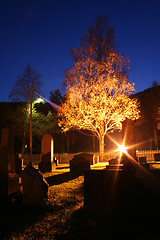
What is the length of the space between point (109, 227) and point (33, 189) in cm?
248

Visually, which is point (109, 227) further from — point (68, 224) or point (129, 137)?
point (129, 137)

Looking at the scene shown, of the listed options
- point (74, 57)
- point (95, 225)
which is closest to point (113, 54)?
point (74, 57)

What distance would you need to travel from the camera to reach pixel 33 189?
17.1 ft

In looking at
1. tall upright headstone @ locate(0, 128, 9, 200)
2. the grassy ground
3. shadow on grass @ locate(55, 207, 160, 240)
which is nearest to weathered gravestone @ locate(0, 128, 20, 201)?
tall upright headstone @ locate(0, 128, 9, 200)

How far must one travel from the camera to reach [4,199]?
562 cm

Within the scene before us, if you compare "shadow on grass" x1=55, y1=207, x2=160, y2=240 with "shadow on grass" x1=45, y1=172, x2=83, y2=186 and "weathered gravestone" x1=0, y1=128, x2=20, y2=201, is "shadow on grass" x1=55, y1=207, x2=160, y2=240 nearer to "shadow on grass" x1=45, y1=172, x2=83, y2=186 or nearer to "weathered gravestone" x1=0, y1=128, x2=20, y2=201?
"weathered gravestone" x1=0, y1=128, x2=20, y2=201

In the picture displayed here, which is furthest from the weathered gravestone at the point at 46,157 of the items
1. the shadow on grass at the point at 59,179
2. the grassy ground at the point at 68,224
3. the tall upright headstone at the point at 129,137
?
the grassy ground at the point at 68,224

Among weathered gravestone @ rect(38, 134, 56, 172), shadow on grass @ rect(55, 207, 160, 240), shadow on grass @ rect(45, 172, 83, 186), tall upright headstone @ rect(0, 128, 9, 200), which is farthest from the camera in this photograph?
weathered gravestone @ rect(38, 134, 56, 172)

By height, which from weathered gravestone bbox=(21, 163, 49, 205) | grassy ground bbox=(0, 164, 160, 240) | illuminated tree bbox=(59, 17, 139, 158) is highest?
illuminated tree bbox=(59, 17, 139, 158)

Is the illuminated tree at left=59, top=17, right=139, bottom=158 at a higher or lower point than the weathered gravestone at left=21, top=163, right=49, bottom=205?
higher

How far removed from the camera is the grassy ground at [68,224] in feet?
11.2

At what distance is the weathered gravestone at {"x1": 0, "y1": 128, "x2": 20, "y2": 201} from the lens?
5965 mm

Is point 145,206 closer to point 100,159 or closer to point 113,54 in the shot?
point 100,159

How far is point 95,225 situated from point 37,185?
2.16 metres
